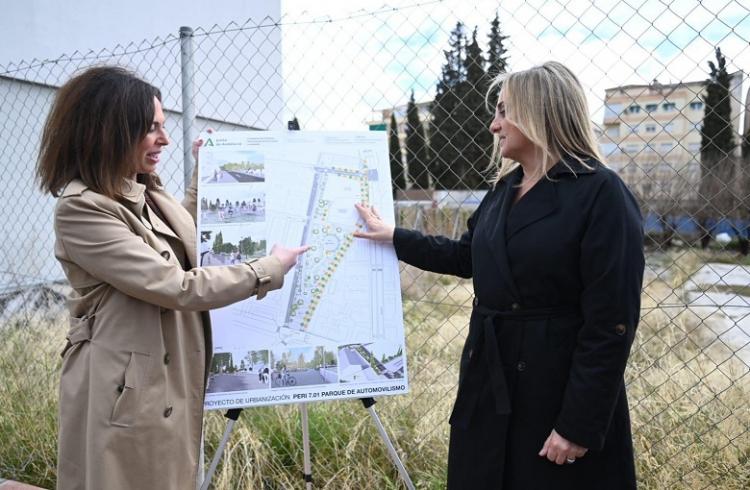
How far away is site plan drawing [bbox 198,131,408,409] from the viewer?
7.32ft

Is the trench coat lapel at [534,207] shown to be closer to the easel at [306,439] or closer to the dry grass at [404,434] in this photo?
the easel at [306,439]

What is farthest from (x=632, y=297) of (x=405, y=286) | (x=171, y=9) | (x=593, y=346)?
(x=171, y=9)

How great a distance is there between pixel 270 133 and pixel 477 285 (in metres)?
1.10

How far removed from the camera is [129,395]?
5.94 ft

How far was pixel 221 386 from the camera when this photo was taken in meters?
2.22

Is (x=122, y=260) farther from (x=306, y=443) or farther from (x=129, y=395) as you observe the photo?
(x=306, y=443)

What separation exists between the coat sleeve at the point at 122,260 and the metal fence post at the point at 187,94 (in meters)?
1.00

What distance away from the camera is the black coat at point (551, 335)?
5.22 feet

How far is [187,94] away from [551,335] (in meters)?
2.09

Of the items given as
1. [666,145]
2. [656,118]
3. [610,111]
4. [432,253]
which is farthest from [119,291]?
[666,145]

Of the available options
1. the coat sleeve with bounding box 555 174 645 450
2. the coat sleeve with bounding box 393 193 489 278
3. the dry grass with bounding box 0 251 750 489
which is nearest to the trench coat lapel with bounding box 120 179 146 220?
the coat sleeve with bounding box 393 193 489 278

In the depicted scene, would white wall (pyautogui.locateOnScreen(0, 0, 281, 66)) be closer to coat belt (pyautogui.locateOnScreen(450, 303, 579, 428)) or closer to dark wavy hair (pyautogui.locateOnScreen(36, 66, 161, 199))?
dark wavy hair (pyautogui.locateOnScreen(36, 66, 161, 199))

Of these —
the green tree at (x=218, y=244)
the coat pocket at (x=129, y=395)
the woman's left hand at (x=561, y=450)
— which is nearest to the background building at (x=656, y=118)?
the woman's left hand at (x=561, y=450)

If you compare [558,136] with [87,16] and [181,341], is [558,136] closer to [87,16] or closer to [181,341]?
[181,341]
